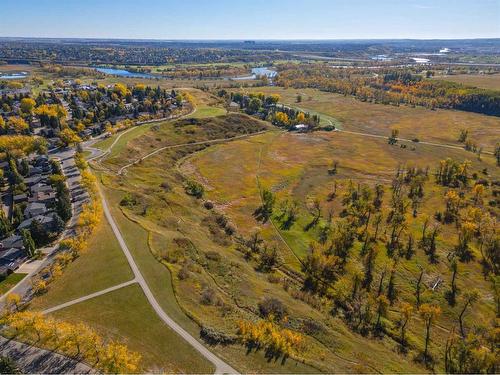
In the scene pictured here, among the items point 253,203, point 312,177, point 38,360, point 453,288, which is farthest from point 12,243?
point 312,177

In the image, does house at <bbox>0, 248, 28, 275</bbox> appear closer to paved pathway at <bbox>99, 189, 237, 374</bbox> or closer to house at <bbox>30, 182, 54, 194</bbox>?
paved pathway at <bbox>99, 189, 237, 374</bbox>

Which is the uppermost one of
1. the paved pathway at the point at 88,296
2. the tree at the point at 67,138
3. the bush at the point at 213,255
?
the tree at the point at 67,138

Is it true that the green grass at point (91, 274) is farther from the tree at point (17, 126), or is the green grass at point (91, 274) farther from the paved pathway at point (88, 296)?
the tree at point (17, 126)

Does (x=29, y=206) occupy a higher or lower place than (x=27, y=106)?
lower

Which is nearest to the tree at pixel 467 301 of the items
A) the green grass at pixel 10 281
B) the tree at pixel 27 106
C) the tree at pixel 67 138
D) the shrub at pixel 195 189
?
the shrub at pixel 195 189

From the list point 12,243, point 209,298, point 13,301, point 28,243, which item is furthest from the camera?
point 12,243

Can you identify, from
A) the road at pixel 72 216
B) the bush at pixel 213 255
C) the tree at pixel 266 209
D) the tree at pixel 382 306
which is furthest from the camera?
the tree at pixel 266 209

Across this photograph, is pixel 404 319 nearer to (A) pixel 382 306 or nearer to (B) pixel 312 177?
(A) pixel 382 306
